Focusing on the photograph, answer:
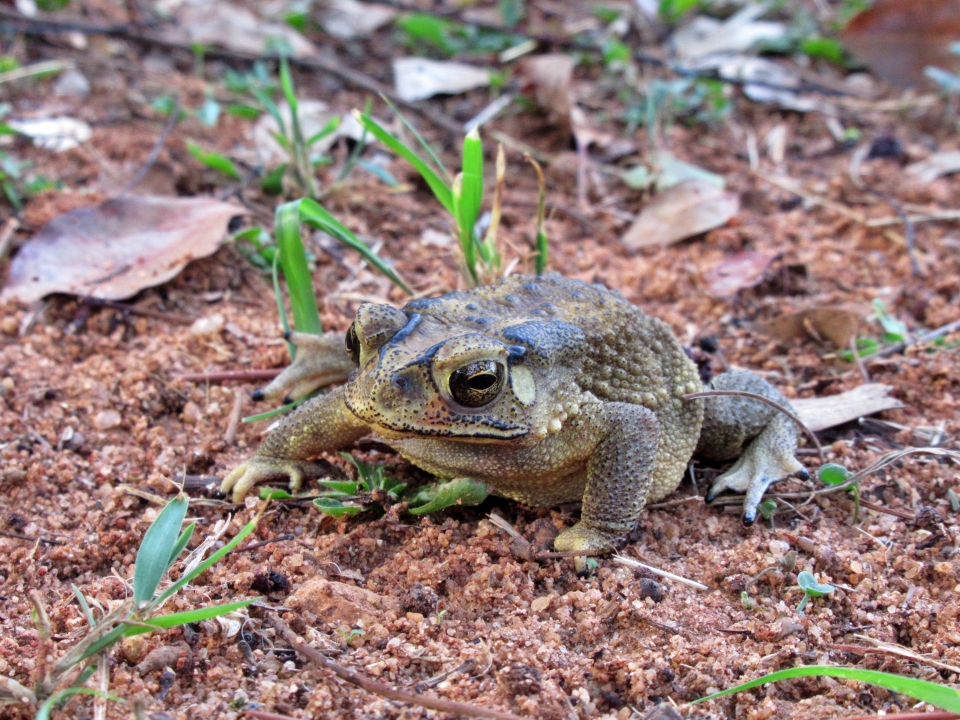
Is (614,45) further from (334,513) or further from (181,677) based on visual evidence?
(181,677)

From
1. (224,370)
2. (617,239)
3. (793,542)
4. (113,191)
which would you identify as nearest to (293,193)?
(113,191)

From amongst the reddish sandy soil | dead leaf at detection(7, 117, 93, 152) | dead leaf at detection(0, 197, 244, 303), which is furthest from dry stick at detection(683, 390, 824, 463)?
dead leaf at detection(7, 117, 93, 152)

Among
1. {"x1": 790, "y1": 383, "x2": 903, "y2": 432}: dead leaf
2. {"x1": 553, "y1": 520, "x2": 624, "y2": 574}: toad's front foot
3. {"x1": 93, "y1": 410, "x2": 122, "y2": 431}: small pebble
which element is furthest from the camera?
{"x1": 790, "y1": 383, "x2": 903, "y2": 432}: dead leaf

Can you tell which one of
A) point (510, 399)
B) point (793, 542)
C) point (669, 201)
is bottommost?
point (793, 542)

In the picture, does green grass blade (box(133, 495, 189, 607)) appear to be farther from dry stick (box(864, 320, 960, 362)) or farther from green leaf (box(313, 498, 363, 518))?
dry stick (box(864, 320, 960, 362))

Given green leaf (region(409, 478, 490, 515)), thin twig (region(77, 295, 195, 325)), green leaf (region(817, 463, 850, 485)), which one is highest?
thin twig (region(77, 295, 195, 325))

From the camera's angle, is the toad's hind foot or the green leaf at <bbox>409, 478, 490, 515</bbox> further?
the toad's hind foot

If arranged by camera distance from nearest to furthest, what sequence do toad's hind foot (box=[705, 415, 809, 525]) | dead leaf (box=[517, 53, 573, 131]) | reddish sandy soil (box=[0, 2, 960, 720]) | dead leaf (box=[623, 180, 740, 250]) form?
reddish sandy soil (box=[0, 2, 960, 720])
toad's hind foot (box=[705, 415, 809, 525])
dead leaf (box=[623, 180, 740, 250])
dead leaf (box=[517, 53, 573, 131])

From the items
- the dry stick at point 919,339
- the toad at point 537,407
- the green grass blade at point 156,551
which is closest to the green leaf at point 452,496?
the toad at point 537,407
